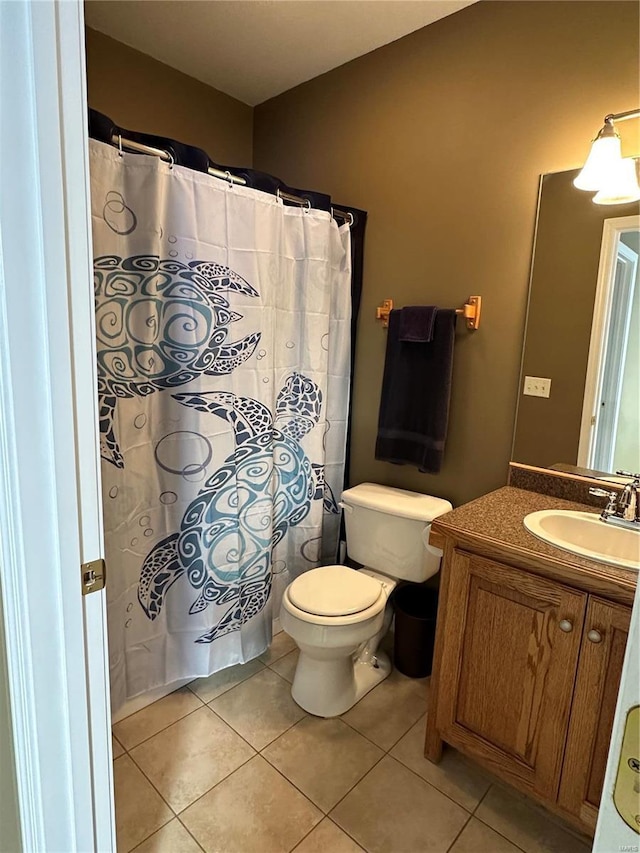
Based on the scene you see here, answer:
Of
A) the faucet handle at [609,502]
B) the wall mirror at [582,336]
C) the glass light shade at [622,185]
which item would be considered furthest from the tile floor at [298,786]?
the glass light shade at [622,185]

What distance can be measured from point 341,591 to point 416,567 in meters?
0.35

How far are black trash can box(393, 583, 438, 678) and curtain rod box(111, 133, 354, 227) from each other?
171 centimetres

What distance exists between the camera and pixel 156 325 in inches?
65.1

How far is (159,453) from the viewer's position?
174 cm

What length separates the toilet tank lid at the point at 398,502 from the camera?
78.1 inches

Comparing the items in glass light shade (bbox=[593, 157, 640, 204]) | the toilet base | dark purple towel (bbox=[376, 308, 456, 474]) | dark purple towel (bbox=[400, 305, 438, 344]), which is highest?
glass light shade (bbox=[593, 157, 640, 204])

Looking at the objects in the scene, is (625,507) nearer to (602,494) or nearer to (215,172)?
(602,494)

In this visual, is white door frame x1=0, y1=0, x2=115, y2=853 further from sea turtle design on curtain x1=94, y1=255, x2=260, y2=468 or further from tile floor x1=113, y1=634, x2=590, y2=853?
sea turtle design on curtain x1=94, y1=255, x2=260, y2=468

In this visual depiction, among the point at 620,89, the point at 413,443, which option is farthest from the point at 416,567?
the point at 620,89

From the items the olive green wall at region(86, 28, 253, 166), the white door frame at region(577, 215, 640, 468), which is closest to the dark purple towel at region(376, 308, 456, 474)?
the white door frame at region(577, 215, 640, 468)

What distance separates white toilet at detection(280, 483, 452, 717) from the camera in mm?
1764

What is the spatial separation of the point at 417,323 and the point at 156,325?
3.35ft

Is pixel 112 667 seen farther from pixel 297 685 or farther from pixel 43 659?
pixel 43 659

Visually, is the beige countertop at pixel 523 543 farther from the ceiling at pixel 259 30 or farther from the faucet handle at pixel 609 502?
the ceiling at pixel 259 30
